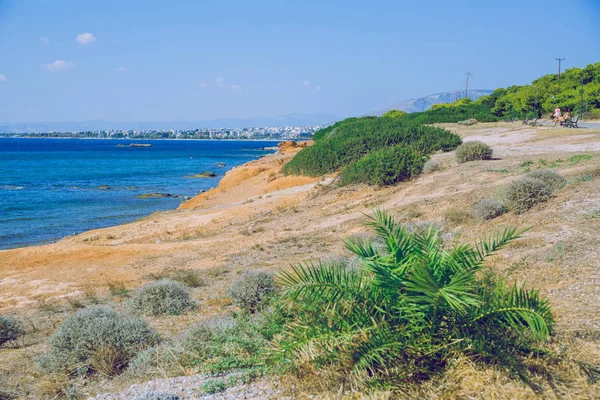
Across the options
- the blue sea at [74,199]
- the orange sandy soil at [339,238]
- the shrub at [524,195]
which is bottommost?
the blue sea at [74,199]

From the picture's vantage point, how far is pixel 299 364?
176 inches

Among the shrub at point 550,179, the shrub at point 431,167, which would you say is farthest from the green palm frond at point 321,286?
the shrub at point 431,167

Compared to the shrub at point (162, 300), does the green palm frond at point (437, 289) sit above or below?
above

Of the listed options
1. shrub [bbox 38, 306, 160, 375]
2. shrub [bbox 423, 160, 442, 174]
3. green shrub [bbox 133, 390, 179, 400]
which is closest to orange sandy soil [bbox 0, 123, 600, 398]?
shrub [bbox 423, 160, 442, 174]

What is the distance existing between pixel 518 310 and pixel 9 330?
6.80m

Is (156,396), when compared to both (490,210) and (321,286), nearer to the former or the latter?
(321,286)

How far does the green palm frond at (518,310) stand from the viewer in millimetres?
3844

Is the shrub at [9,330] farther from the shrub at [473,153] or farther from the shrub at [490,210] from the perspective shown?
the shrub at [473,153]

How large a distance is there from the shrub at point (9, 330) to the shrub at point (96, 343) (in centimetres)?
178

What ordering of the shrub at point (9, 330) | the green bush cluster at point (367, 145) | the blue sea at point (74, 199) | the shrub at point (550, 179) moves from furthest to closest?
the green bush cluster at point (367, 145) < the blue sea at point (74, 199) < the shrub at point (550, 179) < the shrub at point (9, 330)

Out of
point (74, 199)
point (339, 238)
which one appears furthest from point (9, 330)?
point (74, 199)

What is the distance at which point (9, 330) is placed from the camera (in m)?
7.45

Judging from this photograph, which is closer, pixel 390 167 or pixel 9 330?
pixel 9 330

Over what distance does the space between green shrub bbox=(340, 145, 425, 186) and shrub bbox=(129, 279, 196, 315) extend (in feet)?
38.4
